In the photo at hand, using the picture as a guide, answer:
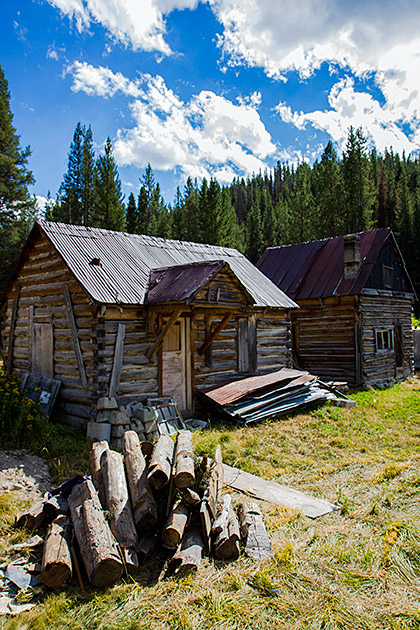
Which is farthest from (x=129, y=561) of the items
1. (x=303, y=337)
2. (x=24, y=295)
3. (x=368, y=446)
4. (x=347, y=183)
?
(x=347, y=183)

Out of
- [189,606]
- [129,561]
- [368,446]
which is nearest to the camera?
[189,606]

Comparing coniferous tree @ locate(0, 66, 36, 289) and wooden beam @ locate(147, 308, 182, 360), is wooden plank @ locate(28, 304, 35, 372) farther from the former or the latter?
coniferous tree @ locate(0, 66, 36, 289)

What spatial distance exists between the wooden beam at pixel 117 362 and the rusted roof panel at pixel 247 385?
8.85 feet

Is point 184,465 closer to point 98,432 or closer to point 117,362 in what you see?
point 98,432

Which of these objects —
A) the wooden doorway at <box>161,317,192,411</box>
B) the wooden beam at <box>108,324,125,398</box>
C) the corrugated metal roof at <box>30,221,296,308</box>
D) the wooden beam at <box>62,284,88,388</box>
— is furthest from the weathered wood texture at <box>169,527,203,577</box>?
the wooden doorway at <box>161,317,192,411</box>

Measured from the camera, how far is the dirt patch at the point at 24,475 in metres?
7.09

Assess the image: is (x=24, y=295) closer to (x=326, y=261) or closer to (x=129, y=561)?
(x=129, y=561)

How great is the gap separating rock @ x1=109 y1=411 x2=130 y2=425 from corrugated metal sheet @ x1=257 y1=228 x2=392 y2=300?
11.7 meters

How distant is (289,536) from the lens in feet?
18.6

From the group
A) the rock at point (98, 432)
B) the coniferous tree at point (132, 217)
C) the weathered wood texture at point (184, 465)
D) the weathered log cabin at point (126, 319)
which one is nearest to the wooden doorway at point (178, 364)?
the weathered log cabin at point (126, 319)

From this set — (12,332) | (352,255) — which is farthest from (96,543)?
(352,255)

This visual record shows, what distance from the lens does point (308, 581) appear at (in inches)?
183

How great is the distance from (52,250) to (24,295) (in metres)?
2.52

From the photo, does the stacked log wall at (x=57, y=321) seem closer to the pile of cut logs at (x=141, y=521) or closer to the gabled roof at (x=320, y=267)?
the pile of cut logs at (x=141, y=521)
